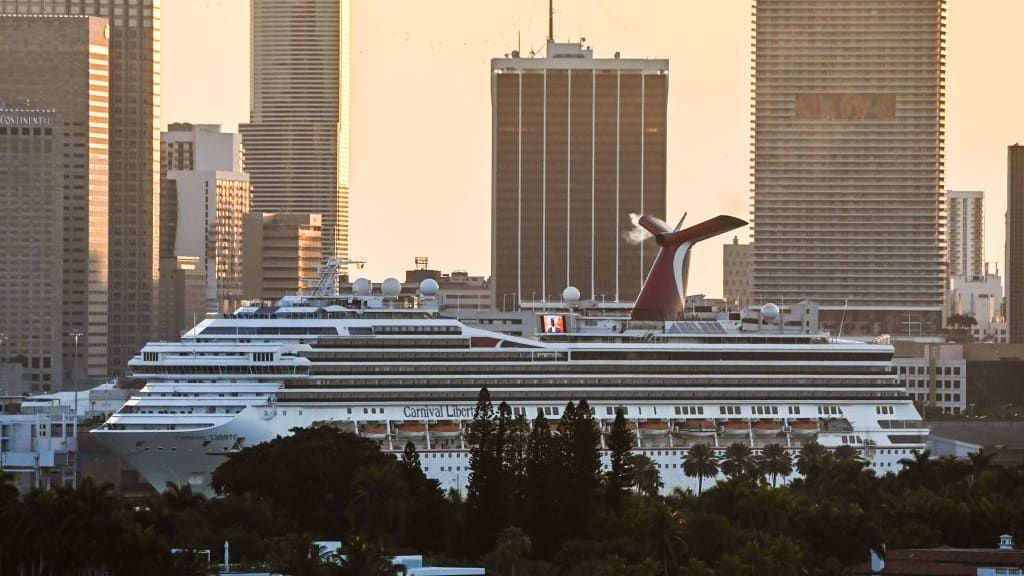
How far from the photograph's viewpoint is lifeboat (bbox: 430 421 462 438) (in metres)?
164

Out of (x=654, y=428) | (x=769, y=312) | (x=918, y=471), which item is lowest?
(x=918, y=471)

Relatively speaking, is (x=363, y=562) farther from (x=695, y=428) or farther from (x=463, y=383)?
(x=695, y=428)

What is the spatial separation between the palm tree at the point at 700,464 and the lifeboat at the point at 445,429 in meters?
11.6

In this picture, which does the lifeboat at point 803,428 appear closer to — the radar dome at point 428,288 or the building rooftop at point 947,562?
the radar dome at point 428,288

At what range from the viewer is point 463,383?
168 metres

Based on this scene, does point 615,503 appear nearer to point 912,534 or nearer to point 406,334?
point 912,534

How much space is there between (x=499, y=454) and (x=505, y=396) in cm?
3153

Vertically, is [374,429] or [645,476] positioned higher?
[374,429]

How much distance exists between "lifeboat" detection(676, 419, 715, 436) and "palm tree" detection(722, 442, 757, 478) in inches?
93.2

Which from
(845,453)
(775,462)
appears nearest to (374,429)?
(775,462)

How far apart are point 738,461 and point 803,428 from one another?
25.6 ft

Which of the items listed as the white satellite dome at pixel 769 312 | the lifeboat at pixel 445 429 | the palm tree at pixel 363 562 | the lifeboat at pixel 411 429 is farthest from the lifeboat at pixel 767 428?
the palm tree at pixel 363 562

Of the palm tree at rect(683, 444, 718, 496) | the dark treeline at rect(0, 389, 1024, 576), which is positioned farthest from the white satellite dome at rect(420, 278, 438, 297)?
the dark treeline at rect(0, 389, 1024, 576)

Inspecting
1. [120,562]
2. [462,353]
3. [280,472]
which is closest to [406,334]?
[462,353]
